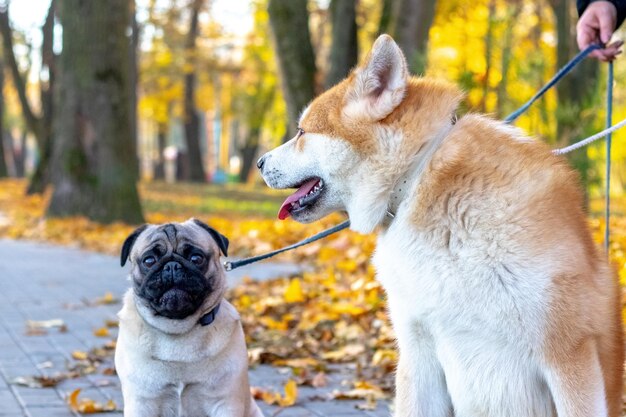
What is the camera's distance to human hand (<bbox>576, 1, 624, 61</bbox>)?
4.71m

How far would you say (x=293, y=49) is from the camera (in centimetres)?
1366

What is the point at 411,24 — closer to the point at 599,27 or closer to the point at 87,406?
the point at 599,27

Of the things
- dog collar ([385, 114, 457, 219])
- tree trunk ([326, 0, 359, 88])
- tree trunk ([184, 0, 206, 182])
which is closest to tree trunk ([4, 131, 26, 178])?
tree trunk ([184, 0, 206, 182])

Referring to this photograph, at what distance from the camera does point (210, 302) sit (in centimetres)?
456

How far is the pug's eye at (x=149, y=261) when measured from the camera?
4.57m

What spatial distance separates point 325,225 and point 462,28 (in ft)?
53.6

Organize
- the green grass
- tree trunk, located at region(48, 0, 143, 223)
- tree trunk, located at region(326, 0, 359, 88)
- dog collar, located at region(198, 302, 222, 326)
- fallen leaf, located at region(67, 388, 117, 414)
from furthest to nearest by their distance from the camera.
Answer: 1. the green grass
2. tree trunk, located at region(48, 0, 143, 223)
3. tree trunk, located at region(326, 0, 359, 88)
4. fallen leaf, located at region(67, 388, 117, 414)
5. dog collar, located at region(198, 302, 222, 326)

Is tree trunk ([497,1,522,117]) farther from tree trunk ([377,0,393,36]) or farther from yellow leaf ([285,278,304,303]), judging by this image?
yellow leaf ([285,278,304,303])

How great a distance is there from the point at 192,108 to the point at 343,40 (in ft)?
75.3

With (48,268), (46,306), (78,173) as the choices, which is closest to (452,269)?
(46,306)

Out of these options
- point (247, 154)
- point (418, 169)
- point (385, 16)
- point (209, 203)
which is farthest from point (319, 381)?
point (247, 154)

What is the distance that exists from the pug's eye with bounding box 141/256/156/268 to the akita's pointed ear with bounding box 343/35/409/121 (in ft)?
4.99

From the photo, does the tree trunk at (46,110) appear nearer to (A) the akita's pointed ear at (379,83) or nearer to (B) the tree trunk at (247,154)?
(B) the tree trunk at (247,154)

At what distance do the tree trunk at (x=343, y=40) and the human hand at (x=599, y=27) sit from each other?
9524 millimetres
